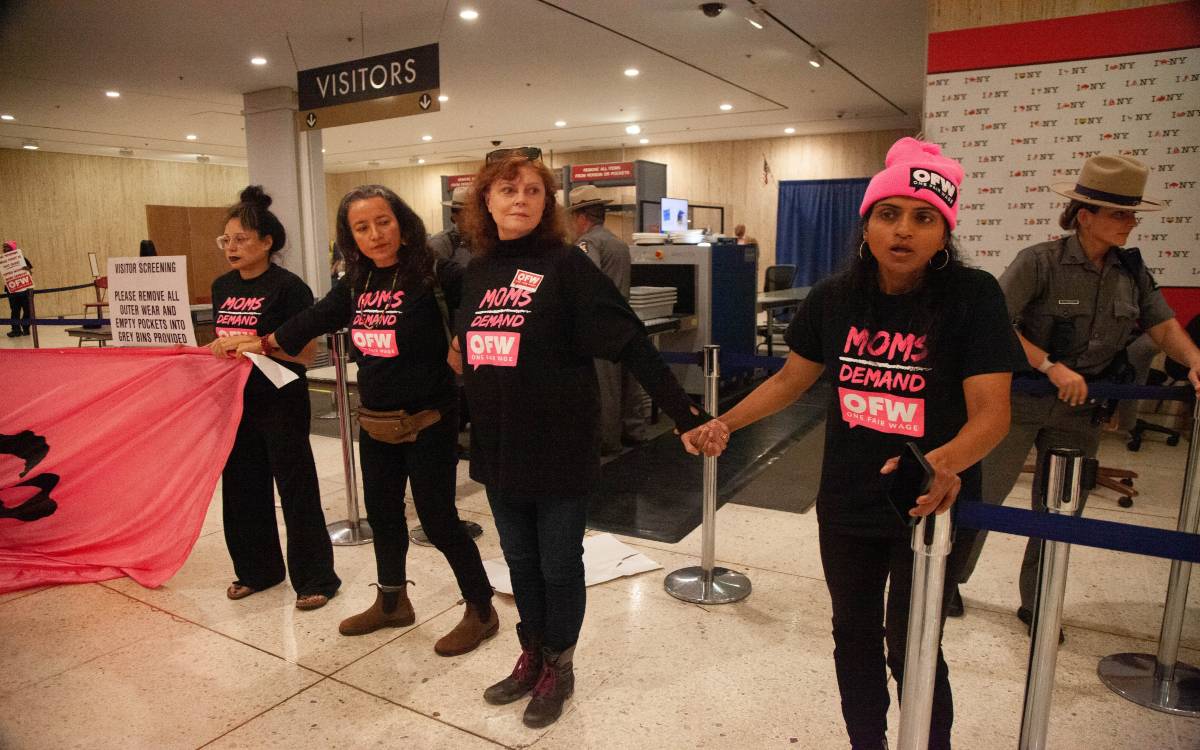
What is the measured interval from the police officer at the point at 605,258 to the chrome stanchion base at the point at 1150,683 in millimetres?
2654

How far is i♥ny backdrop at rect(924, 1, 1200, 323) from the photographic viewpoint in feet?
13.6

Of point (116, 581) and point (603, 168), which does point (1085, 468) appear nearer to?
point (116, 581)

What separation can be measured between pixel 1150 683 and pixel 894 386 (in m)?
1.74

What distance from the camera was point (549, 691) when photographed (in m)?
2.23

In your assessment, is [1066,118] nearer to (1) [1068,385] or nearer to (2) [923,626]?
(1) [1068,385]

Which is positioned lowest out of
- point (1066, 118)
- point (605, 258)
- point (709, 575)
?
point (709, 575)

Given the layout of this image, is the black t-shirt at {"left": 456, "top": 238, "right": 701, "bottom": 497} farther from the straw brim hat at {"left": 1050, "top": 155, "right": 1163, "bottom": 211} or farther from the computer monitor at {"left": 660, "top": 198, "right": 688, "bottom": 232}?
the computer monitor at {"left": 660, "top": 198, "right": 688, "bottom": 232}

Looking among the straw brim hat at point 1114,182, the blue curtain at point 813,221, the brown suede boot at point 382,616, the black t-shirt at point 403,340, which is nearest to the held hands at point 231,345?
the black t-shirt at point 403,340

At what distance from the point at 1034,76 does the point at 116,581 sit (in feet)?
17.4

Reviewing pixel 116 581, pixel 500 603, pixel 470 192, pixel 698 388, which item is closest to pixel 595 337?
pixel 470 192

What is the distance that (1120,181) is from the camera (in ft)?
7.52

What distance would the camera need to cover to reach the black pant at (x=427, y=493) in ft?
8.21

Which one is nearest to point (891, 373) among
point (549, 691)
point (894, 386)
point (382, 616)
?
point (894, 386)

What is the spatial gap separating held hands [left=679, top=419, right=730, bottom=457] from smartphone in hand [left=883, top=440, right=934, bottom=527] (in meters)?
0.55
